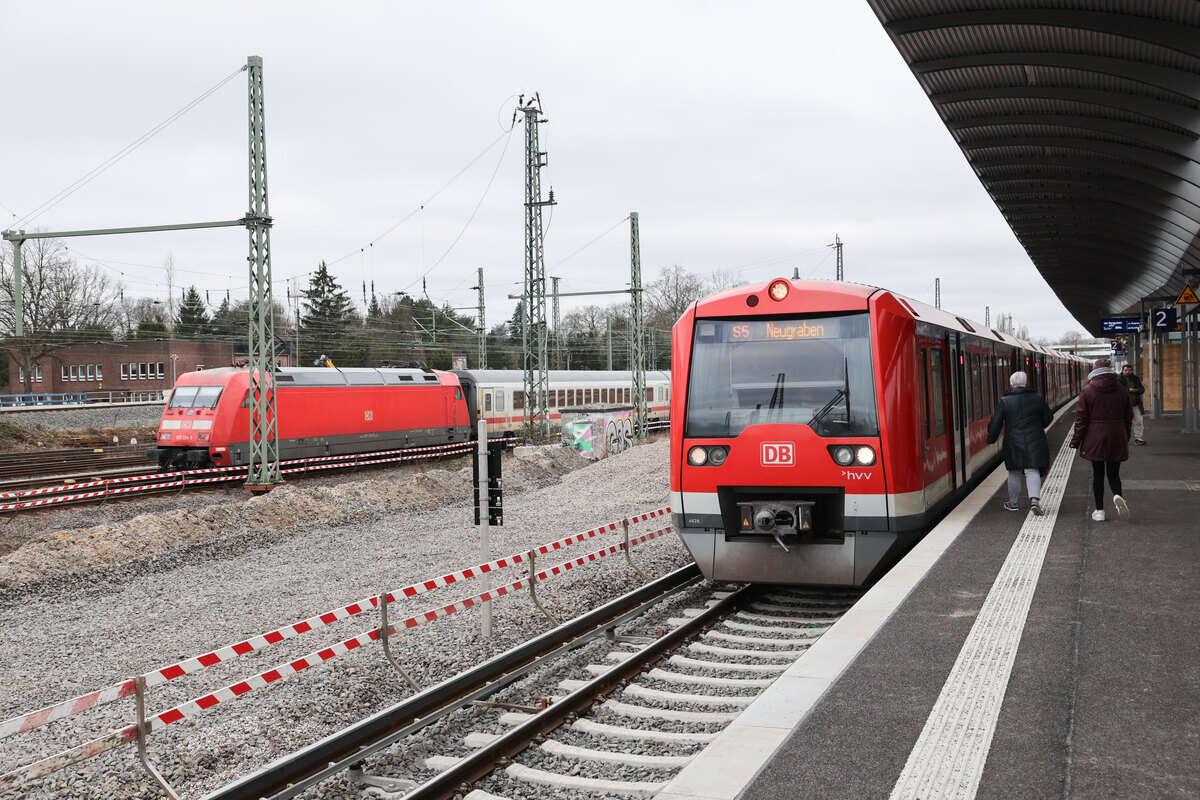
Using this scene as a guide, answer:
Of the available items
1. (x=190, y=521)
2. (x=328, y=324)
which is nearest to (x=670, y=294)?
(x=328, y=324)

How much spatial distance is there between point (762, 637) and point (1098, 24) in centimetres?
658

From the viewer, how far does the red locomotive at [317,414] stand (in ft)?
78.5

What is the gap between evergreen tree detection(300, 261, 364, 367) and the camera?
63500 mm

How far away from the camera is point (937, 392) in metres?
10.7

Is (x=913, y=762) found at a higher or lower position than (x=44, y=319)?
lower

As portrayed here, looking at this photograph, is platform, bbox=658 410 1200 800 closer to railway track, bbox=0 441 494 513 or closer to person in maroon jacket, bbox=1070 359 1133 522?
person in maroon jacket, bbox=1070 359 1133 522

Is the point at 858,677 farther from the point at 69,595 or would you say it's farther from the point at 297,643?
the point at 69,595

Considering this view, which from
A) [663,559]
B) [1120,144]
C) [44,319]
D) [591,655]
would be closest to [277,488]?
[663,559]

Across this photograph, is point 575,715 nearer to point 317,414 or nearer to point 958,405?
point 958,405

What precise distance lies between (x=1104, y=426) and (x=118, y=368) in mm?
63383

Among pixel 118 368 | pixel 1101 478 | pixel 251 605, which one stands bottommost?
pixel 251 605

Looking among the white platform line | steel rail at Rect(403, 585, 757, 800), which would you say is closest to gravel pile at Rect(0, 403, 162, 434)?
steel rail at Rect(403, 585, 757, 800)

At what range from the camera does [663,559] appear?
43.2 feet

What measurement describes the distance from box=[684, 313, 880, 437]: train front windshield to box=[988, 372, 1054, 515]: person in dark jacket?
2.71 m
